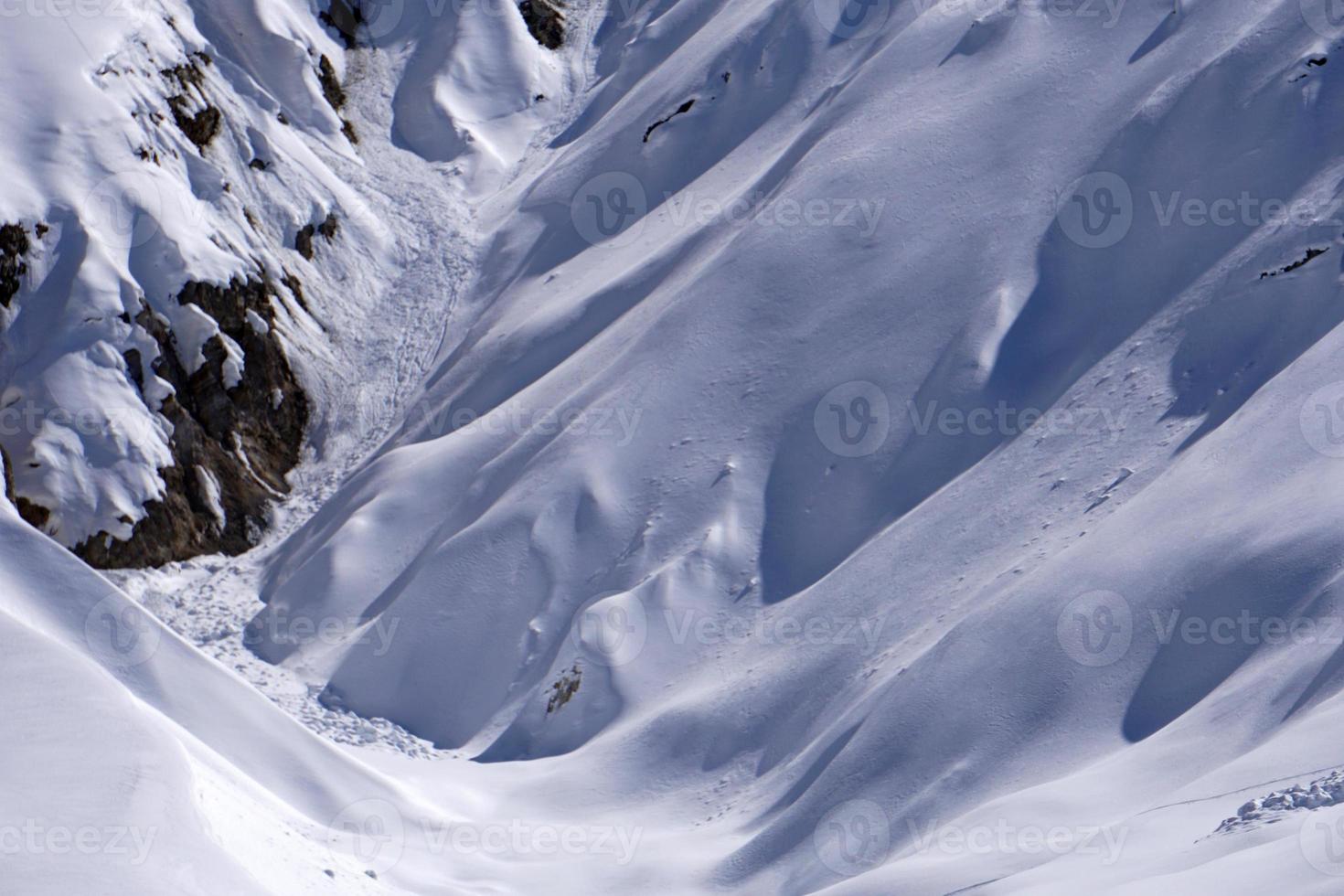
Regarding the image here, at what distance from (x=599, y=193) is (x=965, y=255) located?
10394 millimetres

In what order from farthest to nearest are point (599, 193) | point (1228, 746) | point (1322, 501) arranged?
point (599, 193) → point (1322, 501) → point (1228, 746)

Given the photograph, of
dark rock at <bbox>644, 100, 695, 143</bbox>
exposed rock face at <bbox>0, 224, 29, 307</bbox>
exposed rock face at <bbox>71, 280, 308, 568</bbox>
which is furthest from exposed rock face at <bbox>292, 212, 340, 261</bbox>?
dark rock at <bbox>644, 100, 695, 143</bbox>

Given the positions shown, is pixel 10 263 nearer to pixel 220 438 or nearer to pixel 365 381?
pixel 220 438

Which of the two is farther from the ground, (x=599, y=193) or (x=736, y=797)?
(x=599, y=193)

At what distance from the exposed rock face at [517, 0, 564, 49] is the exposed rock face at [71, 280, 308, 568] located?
14.1 meters

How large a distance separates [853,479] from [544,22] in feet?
72.7

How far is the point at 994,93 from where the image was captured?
24.8 m

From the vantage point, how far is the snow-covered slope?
14.4 meters

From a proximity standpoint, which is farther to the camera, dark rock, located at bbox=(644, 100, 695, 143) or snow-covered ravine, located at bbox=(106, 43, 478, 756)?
dark rock, located at bbox=(644, 100, 695, 143)

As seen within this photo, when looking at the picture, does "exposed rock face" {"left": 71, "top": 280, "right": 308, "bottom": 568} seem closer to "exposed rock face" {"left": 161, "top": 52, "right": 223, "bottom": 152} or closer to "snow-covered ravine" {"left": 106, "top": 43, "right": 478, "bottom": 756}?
"snow-covered ravine" {"left": 106, "top": 43, "right": 478, "bottom": 756}

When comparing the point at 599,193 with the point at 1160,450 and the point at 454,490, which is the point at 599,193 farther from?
the point at 1160,450

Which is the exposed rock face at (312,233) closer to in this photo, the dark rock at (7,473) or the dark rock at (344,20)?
the dark rock at (7,473)

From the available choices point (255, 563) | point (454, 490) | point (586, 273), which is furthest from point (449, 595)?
point (586, 273)

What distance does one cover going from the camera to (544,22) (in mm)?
38312
